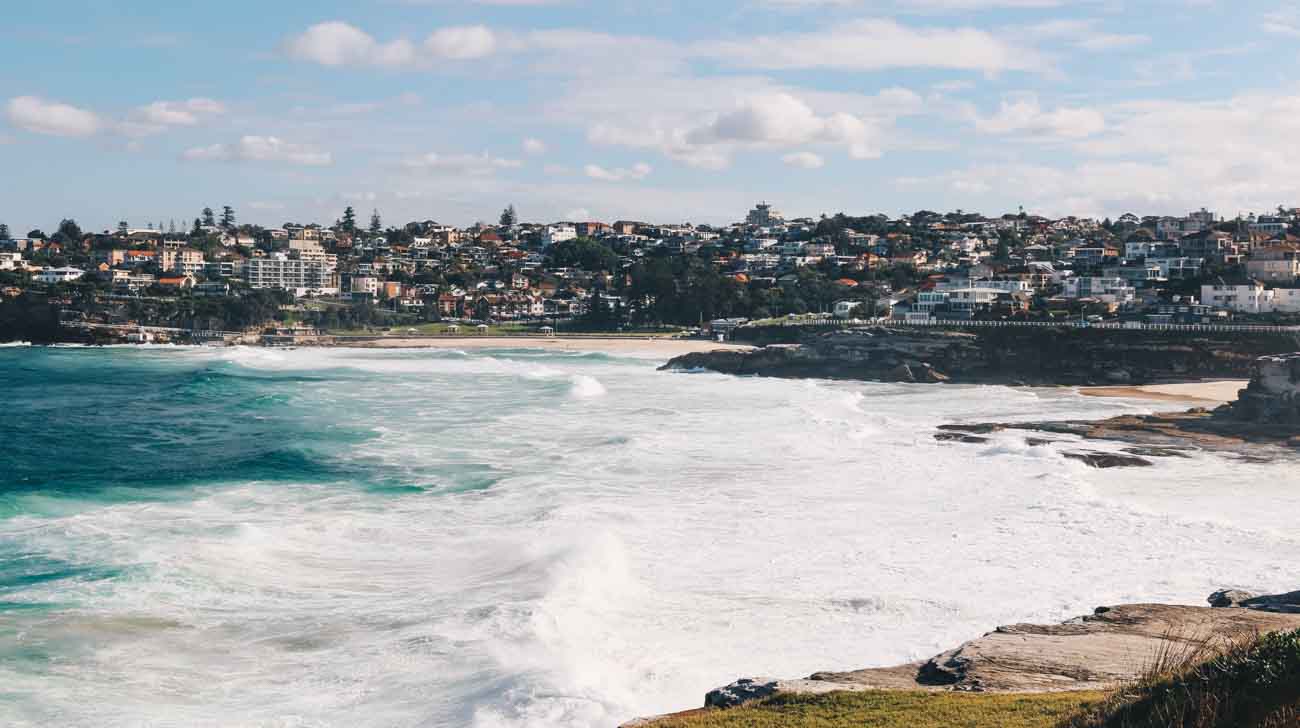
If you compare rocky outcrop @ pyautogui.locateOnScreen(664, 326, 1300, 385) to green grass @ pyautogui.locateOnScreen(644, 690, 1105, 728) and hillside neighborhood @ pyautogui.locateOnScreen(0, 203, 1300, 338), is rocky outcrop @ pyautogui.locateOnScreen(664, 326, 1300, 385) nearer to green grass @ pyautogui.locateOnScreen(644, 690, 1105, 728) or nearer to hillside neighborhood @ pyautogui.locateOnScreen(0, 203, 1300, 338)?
hillside neighborhood @ pyautogui.locateOnScreen(0, 203, 1300, 338)

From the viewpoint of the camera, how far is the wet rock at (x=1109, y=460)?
108 feet

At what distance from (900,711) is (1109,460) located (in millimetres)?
24587

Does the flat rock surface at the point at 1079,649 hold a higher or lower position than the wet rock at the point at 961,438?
higher

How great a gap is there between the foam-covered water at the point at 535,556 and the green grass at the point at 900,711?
2691 mm

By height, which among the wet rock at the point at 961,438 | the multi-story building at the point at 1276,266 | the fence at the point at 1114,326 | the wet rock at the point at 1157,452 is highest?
the multi-story building at the point at 1276,266

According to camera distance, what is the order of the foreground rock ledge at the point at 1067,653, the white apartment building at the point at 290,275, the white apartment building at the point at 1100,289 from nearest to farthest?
the foreground rock ledge at the point at 1067,653, the white apartment building at the point at 1100,289, the white apartment building at the point at 290,275

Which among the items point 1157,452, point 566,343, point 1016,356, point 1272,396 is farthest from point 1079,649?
point 566,343

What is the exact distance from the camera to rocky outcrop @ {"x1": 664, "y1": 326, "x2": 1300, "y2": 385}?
6506cm

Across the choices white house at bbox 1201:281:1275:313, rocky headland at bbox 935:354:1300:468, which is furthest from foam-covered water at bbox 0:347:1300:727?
white house at bbox 1201:281:1275:313

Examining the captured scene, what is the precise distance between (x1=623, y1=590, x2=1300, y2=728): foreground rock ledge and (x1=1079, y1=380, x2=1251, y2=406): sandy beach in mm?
39988

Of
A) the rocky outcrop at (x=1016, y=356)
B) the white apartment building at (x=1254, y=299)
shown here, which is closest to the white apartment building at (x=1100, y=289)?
the white apartment building at (x=1254, y=299)

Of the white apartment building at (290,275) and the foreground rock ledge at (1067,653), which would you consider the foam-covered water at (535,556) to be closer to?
the foreground rock ledge at (1067,653)

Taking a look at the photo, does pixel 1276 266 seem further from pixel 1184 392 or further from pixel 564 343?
pixel 564 343

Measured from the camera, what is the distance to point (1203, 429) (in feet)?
133
